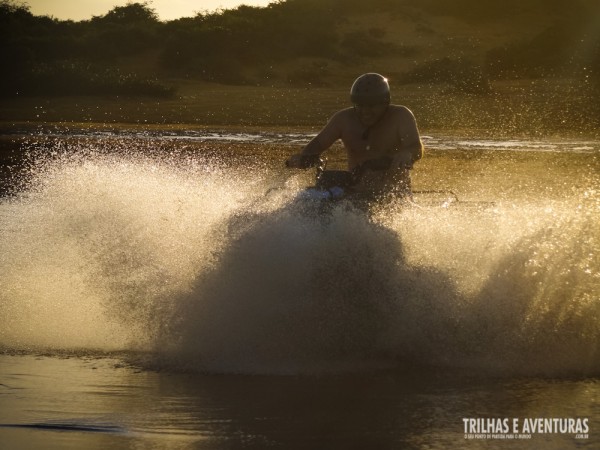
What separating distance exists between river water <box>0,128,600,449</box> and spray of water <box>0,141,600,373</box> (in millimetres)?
14

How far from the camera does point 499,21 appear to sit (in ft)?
155

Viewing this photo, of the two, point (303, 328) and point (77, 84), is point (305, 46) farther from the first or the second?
point (303, 328)

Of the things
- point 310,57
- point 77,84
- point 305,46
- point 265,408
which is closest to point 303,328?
point 265,408

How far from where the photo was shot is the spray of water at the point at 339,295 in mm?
7754

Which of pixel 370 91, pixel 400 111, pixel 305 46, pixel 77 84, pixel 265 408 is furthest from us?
pixel 305 46

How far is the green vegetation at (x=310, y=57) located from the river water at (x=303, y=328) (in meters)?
20.5

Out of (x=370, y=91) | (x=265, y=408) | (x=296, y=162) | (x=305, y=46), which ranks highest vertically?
(x=305, y=46)

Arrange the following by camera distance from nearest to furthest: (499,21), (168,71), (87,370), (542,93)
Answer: (87,370) < (542,93) < (168,71) < (499,21)

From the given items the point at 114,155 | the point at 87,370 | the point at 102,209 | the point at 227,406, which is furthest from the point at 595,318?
the point at 114,155

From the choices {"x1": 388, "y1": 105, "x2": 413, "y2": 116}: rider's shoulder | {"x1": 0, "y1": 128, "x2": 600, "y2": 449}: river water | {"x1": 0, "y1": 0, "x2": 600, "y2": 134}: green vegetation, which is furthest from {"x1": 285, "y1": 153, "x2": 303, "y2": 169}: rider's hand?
{"x1": 0, "y1": 0, "x2": 600, "y2": 134}: green vegetation

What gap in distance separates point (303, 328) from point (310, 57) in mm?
34108

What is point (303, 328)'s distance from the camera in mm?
7832

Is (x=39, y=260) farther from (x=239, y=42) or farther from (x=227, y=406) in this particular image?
(x=239, y=42)

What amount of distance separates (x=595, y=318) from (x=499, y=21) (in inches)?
1594
